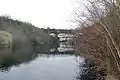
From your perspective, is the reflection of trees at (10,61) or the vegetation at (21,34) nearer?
the reflection of trees at (10,61)

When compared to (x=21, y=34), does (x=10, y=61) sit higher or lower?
lower

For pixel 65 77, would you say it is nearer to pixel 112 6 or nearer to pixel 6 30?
pixel 112 6

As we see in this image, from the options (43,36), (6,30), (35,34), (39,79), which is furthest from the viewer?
(43,36)

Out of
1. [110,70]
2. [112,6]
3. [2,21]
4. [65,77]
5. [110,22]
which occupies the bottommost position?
[65,77]

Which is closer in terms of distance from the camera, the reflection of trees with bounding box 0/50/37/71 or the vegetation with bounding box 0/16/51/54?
the reflection of trees with bounding box 0/50/37/71

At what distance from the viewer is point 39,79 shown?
47.3ft

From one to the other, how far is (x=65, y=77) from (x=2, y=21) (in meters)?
37.9

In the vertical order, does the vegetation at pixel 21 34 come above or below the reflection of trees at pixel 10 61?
above

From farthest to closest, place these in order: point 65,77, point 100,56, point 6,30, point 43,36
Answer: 1. point 43,36
2. point 6,30
3. point 65,77
4. point 100,56

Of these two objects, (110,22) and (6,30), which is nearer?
(110,22)

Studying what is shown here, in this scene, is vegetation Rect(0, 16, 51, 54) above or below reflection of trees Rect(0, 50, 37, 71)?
above

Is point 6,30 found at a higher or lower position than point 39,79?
higher

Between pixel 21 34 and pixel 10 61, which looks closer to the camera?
pixel 10 61

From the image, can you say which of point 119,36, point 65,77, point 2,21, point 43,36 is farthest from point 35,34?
point 119,36
